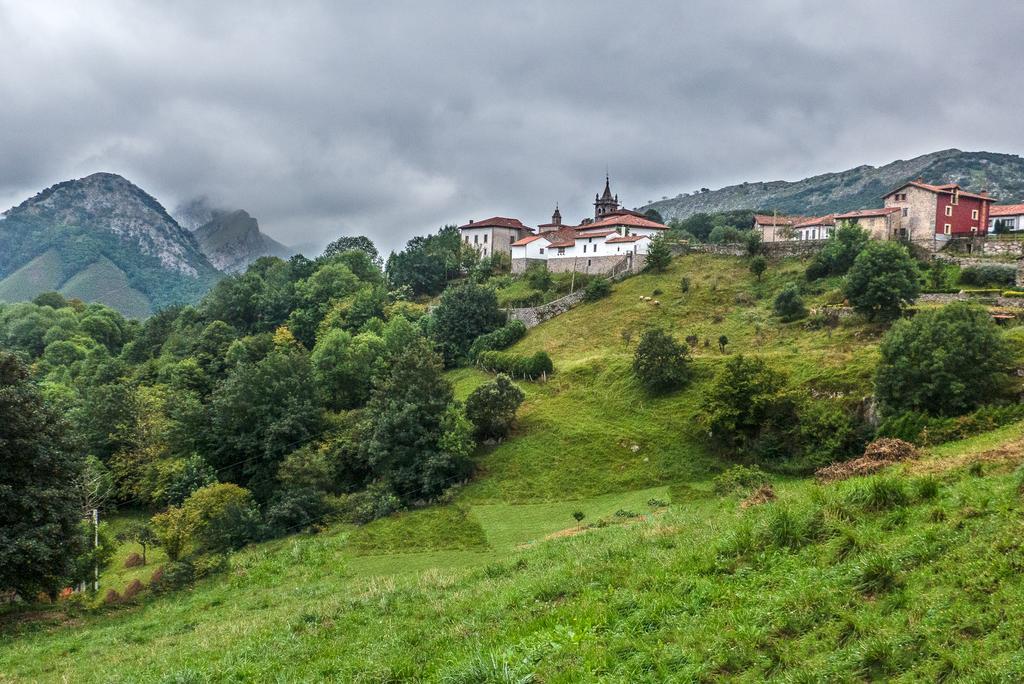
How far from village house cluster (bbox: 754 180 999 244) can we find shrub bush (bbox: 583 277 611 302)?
79.4 ft

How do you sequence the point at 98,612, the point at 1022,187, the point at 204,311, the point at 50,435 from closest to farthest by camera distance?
the point at 98,612 < the point at 50,435 < the point at 204,311 < the point at 1022,187

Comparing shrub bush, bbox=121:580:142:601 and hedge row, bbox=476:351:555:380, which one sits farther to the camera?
hedge row, bbox=476:351:555:380

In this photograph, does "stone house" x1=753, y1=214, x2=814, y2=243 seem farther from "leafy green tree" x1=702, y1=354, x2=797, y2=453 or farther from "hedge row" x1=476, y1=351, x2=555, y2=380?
"leafy green tree" x1=702, y1=354, x2=797, y2=453

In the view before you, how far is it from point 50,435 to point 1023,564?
86.3 feet

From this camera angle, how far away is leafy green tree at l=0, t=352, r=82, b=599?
64.5ft

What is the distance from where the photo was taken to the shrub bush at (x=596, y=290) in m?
60.6

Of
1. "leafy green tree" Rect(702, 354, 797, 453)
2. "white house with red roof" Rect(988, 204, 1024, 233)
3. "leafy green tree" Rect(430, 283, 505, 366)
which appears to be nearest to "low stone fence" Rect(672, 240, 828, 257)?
"white house with red roof" Rect(988, 204, 1024, 233)

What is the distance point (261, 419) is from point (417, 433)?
14049mm

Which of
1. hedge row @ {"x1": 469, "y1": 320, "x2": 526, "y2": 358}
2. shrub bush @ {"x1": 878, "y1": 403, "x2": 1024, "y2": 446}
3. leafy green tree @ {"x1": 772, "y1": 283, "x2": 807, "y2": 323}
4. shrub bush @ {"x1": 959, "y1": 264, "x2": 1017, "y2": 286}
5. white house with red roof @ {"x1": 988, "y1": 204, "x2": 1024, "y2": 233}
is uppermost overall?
white house with red roof @ {"x1": 988, "y1": 204, "x2": 1024, "y2": 233}

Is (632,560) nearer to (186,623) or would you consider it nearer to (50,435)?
(186,623)

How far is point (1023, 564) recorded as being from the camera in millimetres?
7496

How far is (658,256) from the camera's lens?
6297 centimetres

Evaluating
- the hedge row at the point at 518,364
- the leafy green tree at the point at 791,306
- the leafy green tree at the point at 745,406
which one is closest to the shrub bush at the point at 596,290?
the hedge row at the point at 518,364

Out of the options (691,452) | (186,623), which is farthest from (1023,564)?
(691,452)
